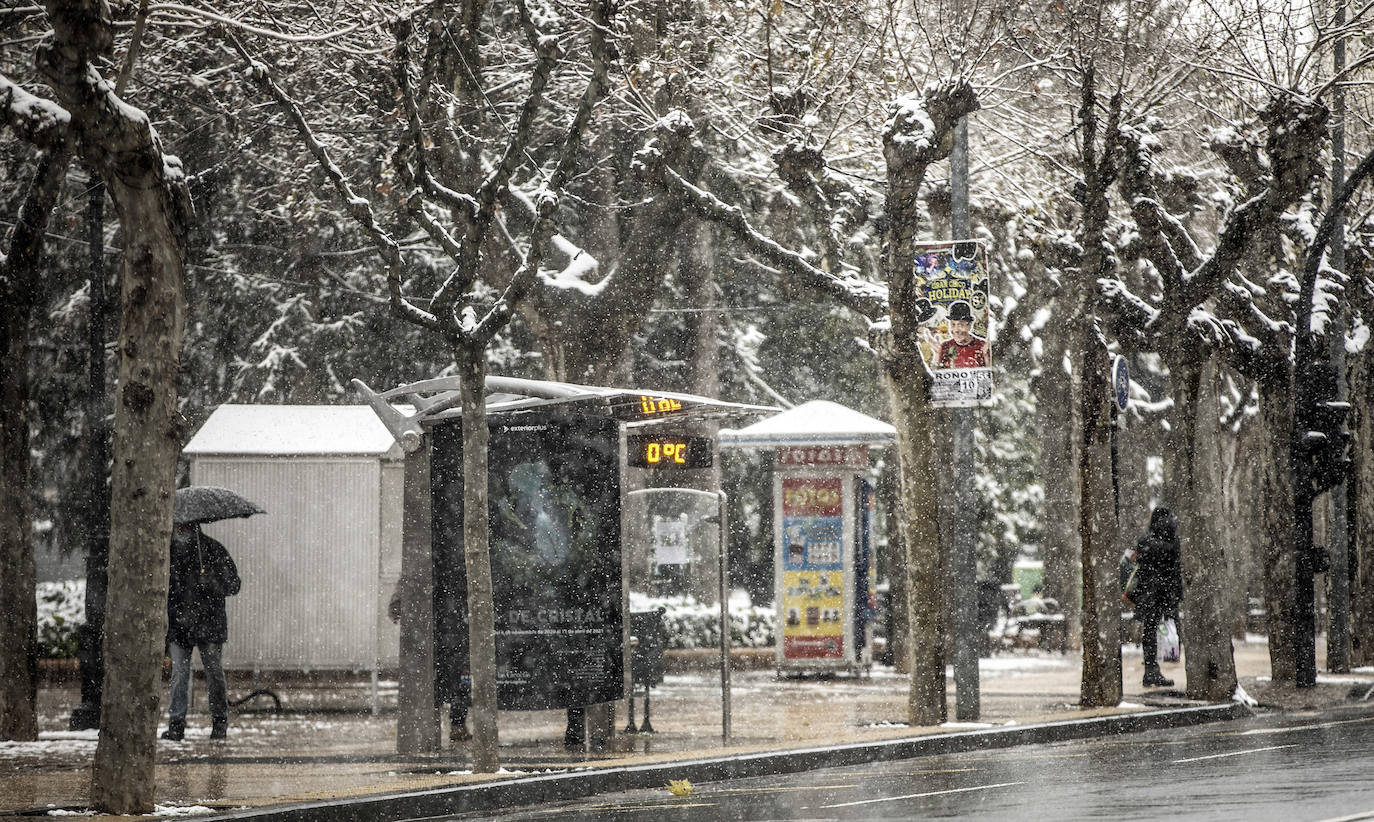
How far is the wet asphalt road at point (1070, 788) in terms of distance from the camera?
32.8 feet

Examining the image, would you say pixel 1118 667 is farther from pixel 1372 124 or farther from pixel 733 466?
pixel 733 466

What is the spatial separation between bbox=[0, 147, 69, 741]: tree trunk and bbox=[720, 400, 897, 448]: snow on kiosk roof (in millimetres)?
→ 10254

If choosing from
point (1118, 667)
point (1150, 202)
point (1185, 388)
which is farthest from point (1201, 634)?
point (1150, 202)

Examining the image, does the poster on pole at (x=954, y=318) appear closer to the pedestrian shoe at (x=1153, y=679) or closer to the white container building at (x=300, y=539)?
the pedestrian shoe at (x=1153, y=679)

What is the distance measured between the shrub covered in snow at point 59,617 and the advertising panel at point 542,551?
36.1 ft

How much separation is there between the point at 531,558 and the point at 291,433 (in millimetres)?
8336

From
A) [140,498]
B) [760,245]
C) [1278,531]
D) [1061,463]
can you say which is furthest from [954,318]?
[1061,463]

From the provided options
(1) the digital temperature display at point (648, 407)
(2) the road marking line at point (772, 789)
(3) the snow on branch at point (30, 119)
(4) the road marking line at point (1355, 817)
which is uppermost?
(3) the snow on branch at point (30, 119)

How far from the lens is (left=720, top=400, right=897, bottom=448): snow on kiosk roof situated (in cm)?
2269

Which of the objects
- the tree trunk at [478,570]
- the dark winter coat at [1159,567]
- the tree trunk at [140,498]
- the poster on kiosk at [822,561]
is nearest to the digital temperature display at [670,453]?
the tree trunk at [478,570]

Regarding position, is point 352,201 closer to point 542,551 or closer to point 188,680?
point 542,551

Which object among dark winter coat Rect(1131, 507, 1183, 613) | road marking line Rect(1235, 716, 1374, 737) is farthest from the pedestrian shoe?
road marking line Rect(1235, 716, 1374, 737)

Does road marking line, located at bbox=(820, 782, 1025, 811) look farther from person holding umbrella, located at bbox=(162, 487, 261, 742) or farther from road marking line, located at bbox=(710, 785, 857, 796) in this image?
person holding umbrella, located at bbox=(162, 487, 261, 742)

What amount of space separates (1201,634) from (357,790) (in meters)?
10.6
